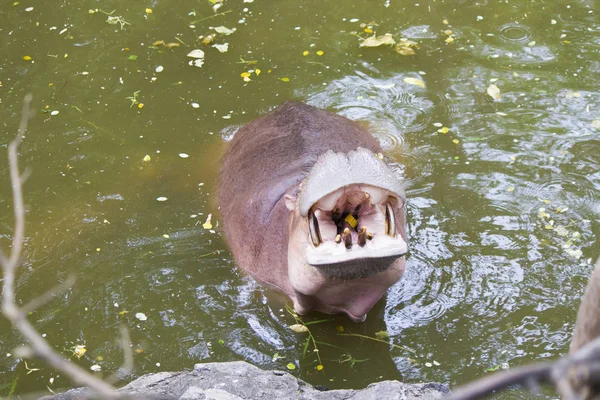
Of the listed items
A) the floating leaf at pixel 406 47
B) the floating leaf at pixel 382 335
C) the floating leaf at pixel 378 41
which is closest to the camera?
the floating leaf at pixel 382 335

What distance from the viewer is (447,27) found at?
7699mm

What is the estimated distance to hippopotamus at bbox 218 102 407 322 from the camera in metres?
3.85

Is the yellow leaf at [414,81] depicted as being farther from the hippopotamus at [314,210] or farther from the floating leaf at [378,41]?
the hippopotamus at [314,210]

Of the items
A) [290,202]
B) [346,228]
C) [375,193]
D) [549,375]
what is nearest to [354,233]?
[346,228]

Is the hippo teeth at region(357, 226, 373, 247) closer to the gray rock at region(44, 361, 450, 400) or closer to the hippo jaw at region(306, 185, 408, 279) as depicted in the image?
the hippo jaw at region(306, 185, 408, 279)

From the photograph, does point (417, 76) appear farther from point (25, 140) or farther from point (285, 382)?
point (285, 382)

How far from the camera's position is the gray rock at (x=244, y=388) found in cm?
339

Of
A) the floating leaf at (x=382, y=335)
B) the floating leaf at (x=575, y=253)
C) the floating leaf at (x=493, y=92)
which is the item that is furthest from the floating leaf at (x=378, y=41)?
the floating leaf at (x=382, y=335)

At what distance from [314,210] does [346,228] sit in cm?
23

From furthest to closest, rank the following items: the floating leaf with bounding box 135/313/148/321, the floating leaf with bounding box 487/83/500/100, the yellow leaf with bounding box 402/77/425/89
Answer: the yellow leaf with bounding box 402/77/425/89 < the floating leaf with bounding box 487/83/500/100 < the floating leaf with bounding box 135/313/148/321

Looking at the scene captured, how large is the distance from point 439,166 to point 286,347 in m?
2.11

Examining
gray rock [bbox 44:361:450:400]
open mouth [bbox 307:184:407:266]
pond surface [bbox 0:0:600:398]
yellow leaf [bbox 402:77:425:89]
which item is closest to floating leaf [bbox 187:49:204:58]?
pond surface [bbox 0:0:600:398]

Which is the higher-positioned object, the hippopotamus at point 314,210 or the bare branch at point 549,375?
the bare branch at point 549,375

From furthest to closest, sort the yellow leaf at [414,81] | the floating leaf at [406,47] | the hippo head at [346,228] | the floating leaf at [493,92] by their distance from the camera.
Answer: the floating leaf at [406,47] < the yellow leaf at [414,81] < the floating leaf at [493,92] < the hippo head at [346,228]
